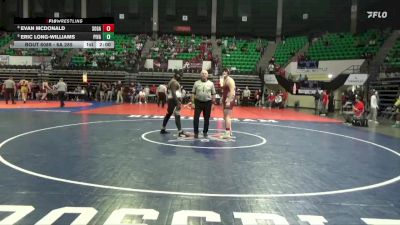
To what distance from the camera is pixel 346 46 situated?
28.8 m

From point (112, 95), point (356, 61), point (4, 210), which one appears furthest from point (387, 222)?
point (112, 95)

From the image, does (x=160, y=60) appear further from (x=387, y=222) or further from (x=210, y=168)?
(x=387, y=222)

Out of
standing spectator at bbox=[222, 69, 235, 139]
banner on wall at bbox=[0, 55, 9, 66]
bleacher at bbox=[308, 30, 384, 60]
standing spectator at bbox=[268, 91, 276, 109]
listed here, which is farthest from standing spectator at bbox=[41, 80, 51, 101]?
standing spectator at bbox=[222, 69, 235, 139]

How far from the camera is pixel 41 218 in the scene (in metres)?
3.65

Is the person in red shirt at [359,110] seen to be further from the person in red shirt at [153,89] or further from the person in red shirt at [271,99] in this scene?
the person in red shirt at [153,89]

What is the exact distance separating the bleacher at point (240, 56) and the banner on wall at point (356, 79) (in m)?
9.07

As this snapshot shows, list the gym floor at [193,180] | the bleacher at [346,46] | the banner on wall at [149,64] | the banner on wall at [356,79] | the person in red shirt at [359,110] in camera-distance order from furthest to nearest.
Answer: the banner on wall at [149,64] → the bleacher at [346,46] → the banner on wall at [356,79] → the person in red shirt at [359,110] → the gym floor at [193,180]

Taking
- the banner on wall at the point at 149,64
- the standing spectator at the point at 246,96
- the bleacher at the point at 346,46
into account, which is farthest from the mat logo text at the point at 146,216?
the banner on wall at the point at 149,64

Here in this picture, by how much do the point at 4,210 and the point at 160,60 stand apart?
28926mm

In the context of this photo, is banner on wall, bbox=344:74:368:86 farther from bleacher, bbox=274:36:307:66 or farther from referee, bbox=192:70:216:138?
referee, bbox=192:70:216:138

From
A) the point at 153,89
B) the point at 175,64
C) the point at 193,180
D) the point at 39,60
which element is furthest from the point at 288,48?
the point at 193,180

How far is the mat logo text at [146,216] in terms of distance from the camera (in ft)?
12.0

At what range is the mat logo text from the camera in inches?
143
